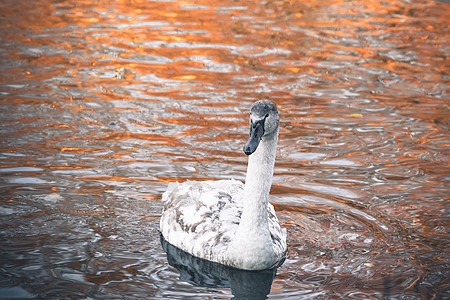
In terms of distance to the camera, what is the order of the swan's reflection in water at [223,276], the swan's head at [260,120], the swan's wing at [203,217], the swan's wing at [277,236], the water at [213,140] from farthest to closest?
the swan's wing at [203,217] → the swan's wing at [277,236] → the water at [213,140] → the swan's head at [260,120] → the swan's reflection in water at [223,276]

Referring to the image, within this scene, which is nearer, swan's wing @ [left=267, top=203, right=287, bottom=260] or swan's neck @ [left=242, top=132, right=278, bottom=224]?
swan's neck @ [left=242, top=132, right=278, bottom=224]

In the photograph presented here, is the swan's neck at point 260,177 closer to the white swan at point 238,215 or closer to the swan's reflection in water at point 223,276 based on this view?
the white swan at point 238,215

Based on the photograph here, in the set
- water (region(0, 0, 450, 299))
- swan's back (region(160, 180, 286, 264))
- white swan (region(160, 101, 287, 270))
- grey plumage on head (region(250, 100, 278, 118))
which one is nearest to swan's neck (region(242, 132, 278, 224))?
white swan (region(160, 101, 287, 270))

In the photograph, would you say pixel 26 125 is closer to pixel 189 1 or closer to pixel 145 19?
pixel 145 19

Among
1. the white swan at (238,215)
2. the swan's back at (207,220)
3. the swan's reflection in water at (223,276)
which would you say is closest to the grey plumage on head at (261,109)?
the white swan at (238,215)

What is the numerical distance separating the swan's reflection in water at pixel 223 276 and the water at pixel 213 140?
64 millimetres

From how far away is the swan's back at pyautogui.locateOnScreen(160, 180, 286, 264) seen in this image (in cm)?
729

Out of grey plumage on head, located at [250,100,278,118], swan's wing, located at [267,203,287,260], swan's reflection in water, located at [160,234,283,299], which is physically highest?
grey plumage on head, located at [250,100,278,118]

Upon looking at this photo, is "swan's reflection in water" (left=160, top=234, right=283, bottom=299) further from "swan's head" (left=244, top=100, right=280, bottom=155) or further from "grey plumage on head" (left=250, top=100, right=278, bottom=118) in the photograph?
"grey plumage on head" (left=250, top=100, right=278, bottom=118)

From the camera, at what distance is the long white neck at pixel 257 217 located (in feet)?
22.9

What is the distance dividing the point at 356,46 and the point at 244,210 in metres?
11.2

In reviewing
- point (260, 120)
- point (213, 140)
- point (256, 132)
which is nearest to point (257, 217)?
point (256, 132)

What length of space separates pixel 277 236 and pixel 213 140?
12.8ft

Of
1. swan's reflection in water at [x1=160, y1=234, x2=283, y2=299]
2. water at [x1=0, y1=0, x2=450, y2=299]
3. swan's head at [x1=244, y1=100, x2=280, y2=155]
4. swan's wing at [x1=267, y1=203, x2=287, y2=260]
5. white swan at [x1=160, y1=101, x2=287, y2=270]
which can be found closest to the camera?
swan's reflection in water at [x1=160, y1=234, x2=283, y2=299]
